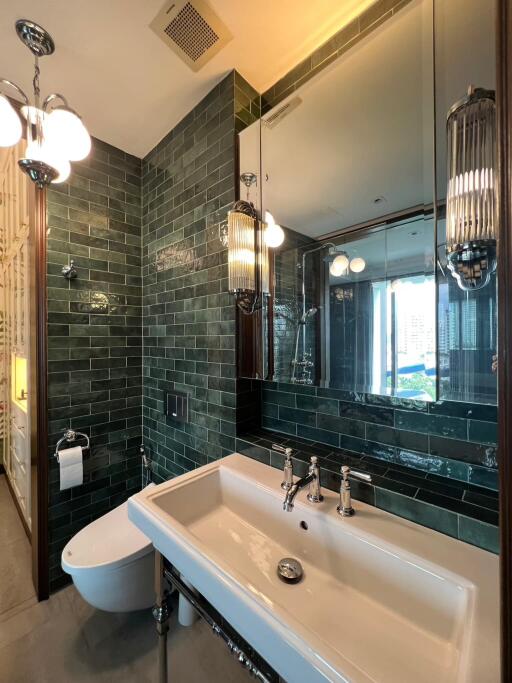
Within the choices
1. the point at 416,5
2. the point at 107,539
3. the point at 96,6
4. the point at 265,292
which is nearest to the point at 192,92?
the point at 96,6

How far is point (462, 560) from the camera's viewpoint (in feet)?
2.35

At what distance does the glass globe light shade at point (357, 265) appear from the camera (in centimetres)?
114

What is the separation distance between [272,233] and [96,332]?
1332mm

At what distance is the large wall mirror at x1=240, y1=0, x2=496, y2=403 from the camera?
0.89 m

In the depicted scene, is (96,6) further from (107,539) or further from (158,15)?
(107,539)

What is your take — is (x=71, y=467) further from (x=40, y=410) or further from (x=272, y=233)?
(x=272, y=233)

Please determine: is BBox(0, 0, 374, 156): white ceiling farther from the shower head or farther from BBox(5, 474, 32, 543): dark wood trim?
BBox(5, 474, 32, 543): dark wood trim

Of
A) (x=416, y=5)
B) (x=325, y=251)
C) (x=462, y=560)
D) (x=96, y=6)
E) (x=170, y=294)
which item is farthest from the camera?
(x=170, y=294)

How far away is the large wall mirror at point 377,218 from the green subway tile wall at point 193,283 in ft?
0.68

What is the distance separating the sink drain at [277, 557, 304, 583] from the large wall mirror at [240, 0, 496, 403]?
635mm

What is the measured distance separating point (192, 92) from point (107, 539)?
7.91 ft

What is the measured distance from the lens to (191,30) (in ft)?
3.88

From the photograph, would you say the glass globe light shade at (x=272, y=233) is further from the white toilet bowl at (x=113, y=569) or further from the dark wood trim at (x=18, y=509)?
the dark wood trim at (x=18, y=509)

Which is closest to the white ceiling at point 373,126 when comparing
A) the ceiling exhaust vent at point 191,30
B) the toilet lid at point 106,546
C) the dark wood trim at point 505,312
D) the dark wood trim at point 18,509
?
the ceiling exhaust vent at point 191,30
